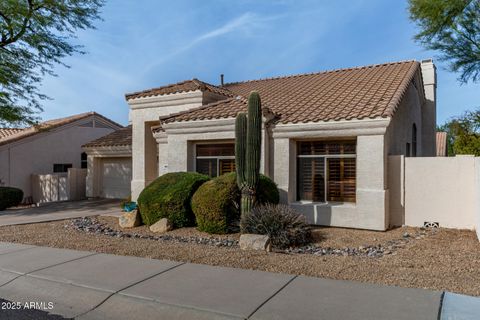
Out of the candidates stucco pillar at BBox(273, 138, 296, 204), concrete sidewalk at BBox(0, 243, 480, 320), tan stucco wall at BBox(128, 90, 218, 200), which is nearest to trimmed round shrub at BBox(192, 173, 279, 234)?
stucco pillar at BBox(273, 138, 296, 204)

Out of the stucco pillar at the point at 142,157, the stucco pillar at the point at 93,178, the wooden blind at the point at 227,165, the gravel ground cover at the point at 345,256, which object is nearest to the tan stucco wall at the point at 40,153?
the stucco pillar at the point at 93,178

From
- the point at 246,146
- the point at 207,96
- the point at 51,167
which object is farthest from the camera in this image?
the point at 51,167

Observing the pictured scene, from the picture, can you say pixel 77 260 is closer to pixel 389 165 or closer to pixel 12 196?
pixel 389 165

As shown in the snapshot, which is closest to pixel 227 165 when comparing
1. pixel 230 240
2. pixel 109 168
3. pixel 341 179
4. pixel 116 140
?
pixel 341 179

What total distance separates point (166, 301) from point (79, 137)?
965 inches

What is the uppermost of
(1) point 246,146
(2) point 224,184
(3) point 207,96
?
(3) point 207,96

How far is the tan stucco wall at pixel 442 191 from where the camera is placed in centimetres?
1069

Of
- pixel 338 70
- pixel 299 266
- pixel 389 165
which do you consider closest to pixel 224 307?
pixel 299 266

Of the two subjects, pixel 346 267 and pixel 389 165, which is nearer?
pixel 346 267

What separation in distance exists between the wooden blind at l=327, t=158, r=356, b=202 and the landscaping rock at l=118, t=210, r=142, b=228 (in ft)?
19.9

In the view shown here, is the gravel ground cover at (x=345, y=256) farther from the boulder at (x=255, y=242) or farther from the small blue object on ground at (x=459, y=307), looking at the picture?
the small blue object on ground at (x=459, y=307)

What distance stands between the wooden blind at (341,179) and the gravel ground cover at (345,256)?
1297 millimetres

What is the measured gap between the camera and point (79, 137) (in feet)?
89.5

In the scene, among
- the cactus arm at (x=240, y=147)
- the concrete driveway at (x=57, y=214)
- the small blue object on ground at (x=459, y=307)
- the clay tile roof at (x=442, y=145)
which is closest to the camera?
the small blue object on ground at (x=459, y=307)
